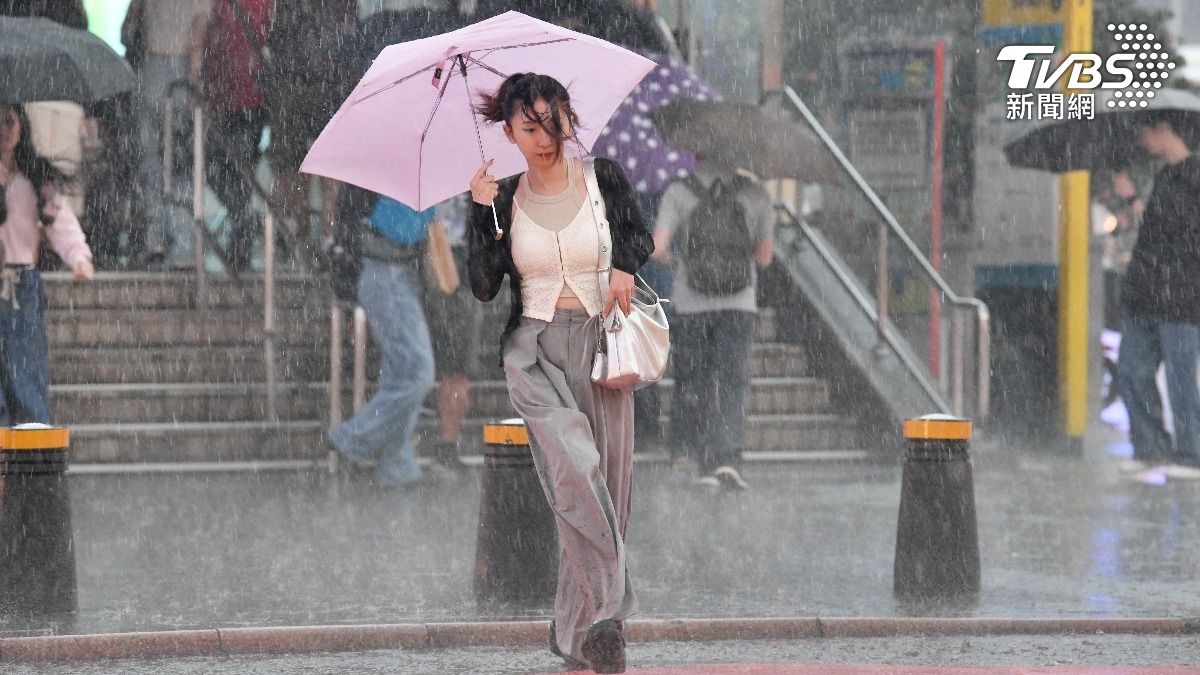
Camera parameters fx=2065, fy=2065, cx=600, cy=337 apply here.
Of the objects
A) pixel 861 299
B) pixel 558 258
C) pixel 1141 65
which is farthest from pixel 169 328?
pixel 558 258

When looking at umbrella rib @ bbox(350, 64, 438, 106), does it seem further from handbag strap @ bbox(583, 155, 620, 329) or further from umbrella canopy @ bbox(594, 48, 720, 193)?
umbrella canopy @ bbox(594, 48, 720, 193)

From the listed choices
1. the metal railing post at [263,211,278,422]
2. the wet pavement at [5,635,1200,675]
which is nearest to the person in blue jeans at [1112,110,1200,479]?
the metal railing post at [263,211,278,422]

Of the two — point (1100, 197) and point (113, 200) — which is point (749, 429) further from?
point (1100, 197)

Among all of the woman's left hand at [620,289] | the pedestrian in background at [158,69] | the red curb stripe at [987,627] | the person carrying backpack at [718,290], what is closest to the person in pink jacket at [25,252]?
the person carrying backpack at [718,290]

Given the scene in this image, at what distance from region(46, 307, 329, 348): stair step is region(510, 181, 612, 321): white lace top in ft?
26.2

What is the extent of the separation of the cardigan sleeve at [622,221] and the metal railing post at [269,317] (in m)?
7.27

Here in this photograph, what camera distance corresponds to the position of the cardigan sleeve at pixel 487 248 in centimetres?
628

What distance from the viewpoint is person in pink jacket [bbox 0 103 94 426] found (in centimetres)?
1130

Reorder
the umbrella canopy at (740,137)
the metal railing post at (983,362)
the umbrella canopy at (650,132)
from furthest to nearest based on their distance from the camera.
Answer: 1. the metal railing post at (983,362)
2. the umbrella canopy at (650,132)
3. the umbrella canopy at (740,137)

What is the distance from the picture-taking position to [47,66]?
472 inches

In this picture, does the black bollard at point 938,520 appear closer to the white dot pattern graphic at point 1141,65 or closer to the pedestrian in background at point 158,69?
the white dot pattern graphic at point 1141,65

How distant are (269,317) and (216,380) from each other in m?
0.81

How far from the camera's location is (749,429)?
47.1ft

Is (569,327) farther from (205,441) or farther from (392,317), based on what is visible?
(205,441)
